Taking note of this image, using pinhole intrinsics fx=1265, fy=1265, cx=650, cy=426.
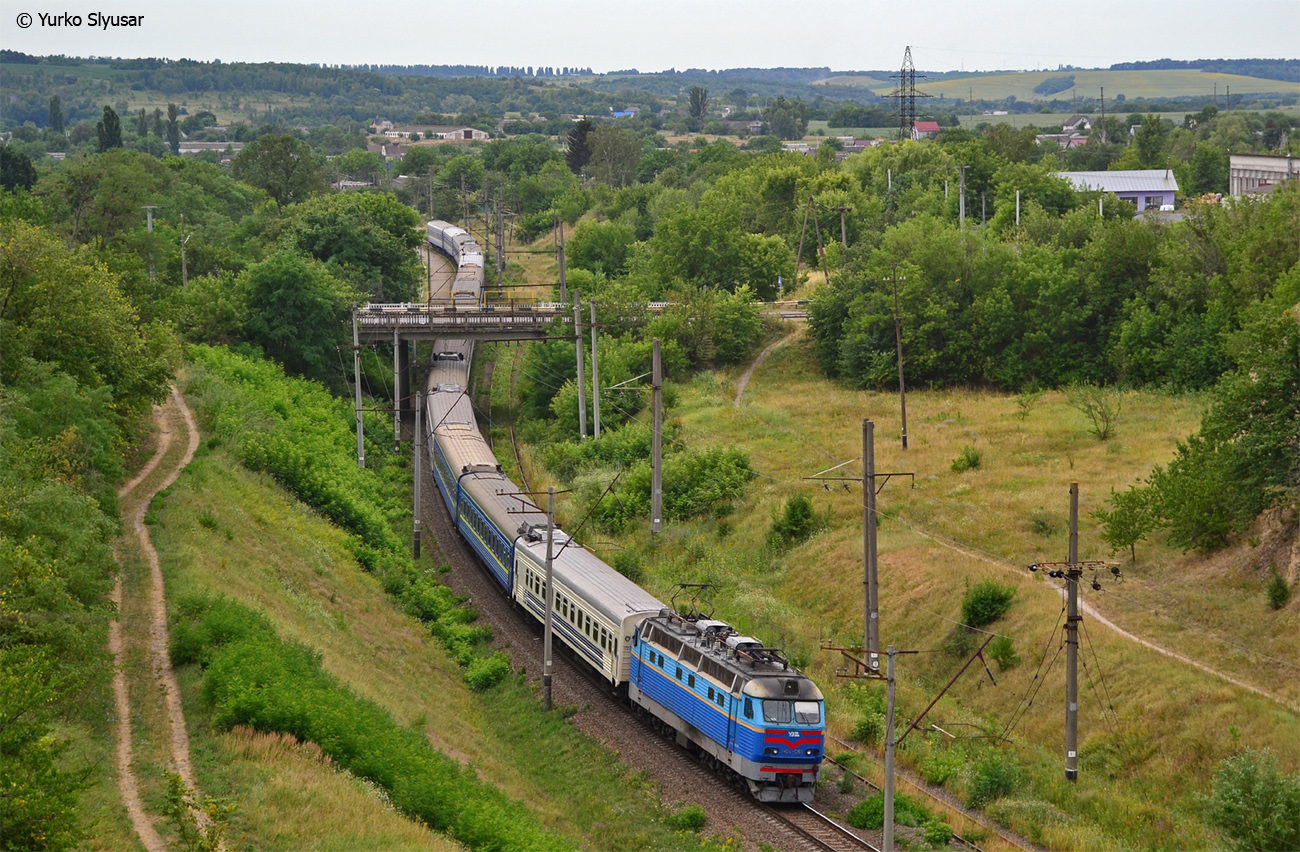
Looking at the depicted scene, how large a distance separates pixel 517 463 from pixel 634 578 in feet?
56.3

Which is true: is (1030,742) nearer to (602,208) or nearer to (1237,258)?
(1237,258)

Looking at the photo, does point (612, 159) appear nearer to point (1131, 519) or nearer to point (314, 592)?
point (314, 592)

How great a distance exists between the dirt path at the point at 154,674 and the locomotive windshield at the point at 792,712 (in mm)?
12036

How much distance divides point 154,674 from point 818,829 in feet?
51.7

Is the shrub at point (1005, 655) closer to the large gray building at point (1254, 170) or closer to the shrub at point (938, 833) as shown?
the shrub at point (938, 833)

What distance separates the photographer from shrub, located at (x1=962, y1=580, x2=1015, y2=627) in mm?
38375

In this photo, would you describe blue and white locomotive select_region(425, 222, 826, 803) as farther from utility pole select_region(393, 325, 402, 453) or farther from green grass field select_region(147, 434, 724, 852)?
utility pole select_region(393, 325, 402, 453)

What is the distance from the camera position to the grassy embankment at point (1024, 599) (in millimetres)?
29953

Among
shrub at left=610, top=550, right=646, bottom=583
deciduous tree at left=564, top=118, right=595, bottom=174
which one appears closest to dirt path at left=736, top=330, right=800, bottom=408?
shrub at left=610, top=550, right=646, bottom=583

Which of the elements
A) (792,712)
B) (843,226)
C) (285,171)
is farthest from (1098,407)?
(285,171)

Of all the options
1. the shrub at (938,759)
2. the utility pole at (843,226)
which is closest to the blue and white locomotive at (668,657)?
the shrub at (938,759)

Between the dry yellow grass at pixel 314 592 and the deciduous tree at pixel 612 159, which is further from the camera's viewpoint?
the deciduous tree at pixel 612 159

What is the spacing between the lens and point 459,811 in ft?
85.4

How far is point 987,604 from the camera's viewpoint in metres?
38.4
